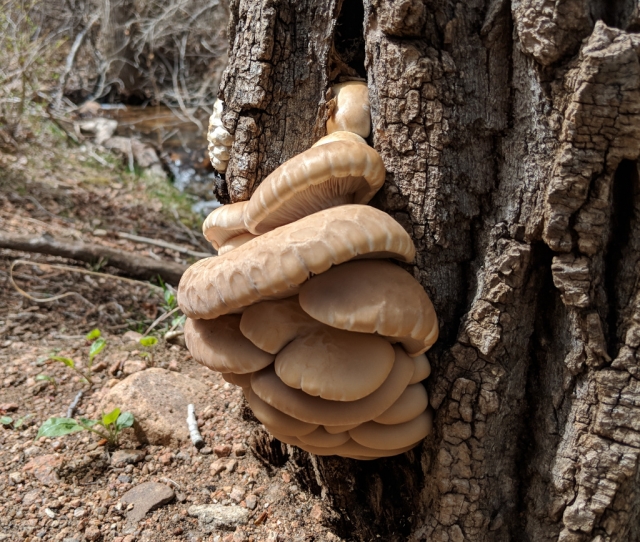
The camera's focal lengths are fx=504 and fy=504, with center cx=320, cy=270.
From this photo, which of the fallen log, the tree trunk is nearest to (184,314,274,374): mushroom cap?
the tree trunk

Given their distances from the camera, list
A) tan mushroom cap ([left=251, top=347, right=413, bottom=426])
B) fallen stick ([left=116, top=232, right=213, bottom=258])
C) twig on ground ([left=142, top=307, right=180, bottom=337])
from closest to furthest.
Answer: tan mushroom cap ([left=251, top=347, right=413, bottom=426]) < twig on ground ([left=142, top=307, right=180, bottom=337]) < fallen stick ([left=116, top=232, right=213, bottom=258])

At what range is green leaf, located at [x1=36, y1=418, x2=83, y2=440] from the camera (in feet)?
8.36

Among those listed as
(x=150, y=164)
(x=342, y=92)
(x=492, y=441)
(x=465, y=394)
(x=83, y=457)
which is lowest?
(x=150, y=164)

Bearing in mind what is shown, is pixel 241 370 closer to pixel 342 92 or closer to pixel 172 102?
pixel 342 92

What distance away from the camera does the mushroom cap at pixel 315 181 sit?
1627 millimetres

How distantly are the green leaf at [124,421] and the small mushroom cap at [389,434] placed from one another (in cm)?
147

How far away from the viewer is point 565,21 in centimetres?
153

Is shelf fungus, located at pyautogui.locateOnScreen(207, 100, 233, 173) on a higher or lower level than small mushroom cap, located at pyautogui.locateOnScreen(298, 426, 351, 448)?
higher

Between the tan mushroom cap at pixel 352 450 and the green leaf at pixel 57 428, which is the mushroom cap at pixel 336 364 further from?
the green leaf at pixel 57 428

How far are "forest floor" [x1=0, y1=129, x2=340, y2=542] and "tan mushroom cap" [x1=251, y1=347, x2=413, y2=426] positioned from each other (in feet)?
3.01

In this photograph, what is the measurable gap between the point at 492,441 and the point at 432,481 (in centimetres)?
29

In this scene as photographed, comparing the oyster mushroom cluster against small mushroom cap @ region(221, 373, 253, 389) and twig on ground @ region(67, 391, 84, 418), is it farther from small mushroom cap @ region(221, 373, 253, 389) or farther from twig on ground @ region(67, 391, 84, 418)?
twig on ground @ region(67, 391, 84, 418)

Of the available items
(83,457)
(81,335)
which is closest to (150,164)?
(81,335)

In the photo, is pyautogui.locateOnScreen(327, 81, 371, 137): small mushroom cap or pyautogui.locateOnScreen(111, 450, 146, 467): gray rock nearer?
pyautogui.locateOnScreen(327, 81, 371, 137): small mushroom cap
